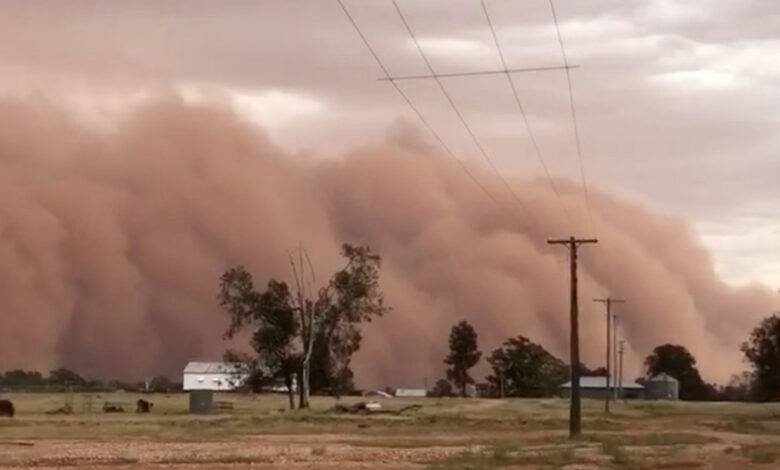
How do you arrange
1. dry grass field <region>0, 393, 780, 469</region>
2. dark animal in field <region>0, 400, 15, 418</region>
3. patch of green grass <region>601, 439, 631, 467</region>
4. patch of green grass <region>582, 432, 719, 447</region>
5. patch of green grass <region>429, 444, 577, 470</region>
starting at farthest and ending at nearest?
dark animal in field <region>0, 400, 15, 418</region> < patch of green grass <region>582, 432, 719, 447</region> < dry grass field <region>0, 393, 780, 469</region> < patch of green grass <region>601, 439, 631, 467</region> < patch of green grass <region>429, 444, 577, 470</region>

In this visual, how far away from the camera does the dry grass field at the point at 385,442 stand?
45906 mm

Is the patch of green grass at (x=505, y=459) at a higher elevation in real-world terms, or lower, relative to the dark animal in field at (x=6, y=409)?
lower

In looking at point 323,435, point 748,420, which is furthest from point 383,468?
point 748,420

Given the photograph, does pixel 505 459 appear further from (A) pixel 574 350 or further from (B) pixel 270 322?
(B) pixel 270 322

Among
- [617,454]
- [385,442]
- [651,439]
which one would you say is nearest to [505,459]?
[617,454]

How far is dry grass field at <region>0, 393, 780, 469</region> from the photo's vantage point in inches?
1807

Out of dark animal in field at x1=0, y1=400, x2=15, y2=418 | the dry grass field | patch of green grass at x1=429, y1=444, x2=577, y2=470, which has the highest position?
dark animal in field at x1=0, y1=400, x2=15, y2=418

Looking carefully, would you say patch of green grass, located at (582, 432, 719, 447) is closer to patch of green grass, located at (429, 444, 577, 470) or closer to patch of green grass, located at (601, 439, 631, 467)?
patch of green grass, located at (601, 439, 631, 467)

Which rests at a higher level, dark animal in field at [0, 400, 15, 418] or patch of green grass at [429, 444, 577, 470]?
dark animal in field at [0, 400, 15, 418]

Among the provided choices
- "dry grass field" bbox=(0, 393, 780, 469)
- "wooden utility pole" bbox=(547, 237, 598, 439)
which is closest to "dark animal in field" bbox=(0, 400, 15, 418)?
"dry grass field" bbox=(0, 393, 780, 469)

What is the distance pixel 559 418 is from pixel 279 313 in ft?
139

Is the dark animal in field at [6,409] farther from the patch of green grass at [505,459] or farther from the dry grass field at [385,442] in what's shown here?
the patch of green grass at [505,459]

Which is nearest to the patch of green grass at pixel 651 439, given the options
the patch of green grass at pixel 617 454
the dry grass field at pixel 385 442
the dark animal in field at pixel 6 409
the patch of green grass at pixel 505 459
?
the dry grass field at pixel 385 442

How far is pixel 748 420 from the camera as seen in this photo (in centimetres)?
10050
